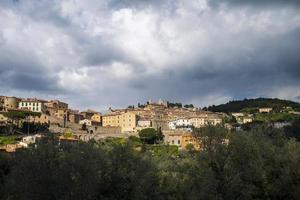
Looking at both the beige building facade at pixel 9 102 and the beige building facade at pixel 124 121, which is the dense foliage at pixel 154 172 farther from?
the beige building facade at pixel 9 102

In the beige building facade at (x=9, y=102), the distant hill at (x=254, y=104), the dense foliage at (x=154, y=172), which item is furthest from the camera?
the distant hill at (x=254, y=104)

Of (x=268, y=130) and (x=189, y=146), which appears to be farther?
(x=268, y=130)

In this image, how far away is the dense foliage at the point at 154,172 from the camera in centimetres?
2291

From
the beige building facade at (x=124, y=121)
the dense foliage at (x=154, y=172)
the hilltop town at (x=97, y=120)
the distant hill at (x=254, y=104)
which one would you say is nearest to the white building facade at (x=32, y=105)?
the hilltop town at (x=97, y=120)

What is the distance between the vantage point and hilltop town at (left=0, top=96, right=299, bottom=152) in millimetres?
107812

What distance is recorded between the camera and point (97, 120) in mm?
148375

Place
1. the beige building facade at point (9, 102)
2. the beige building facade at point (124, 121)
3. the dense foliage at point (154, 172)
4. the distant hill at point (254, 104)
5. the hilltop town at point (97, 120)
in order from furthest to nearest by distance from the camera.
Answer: the distant hill at point (254, 104)
the beige building facade at point (124, 121)
the beige building facade at point (9, 102)
the hilltop town at point (97, 120)
the dense foliage at point (154, 172)

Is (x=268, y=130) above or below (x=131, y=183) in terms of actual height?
above

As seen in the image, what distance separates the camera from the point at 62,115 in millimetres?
129750

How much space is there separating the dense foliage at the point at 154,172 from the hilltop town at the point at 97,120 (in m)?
63.6

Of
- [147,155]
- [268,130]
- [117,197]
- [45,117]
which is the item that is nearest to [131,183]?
[117,197]

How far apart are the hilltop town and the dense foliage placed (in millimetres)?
63592

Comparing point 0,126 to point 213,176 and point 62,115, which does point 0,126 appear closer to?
point 62,115

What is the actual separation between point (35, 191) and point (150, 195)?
6.81m
